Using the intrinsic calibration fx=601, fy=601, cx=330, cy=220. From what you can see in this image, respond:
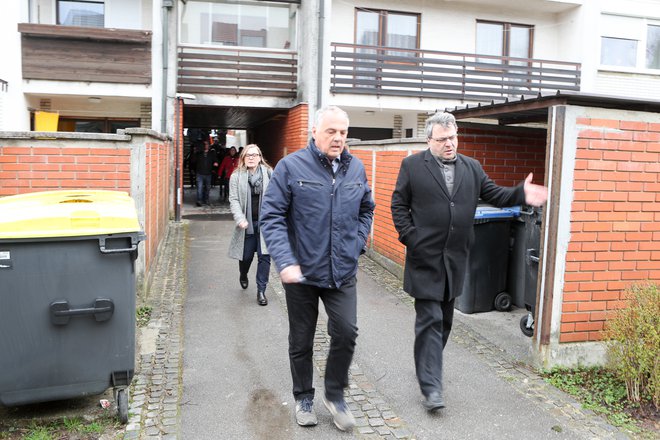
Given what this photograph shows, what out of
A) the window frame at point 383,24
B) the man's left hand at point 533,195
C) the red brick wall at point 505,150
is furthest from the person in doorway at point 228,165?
the man's left hand at point 533,195

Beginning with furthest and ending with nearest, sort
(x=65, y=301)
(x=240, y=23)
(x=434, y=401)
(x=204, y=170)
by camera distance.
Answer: (x=204, y=170) < (x=240, y=23) < (x=434, y=401) < (x=65, y=301)

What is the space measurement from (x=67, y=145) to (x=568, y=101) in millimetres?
4484

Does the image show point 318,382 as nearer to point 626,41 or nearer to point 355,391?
point 355,391

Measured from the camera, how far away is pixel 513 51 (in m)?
17.0

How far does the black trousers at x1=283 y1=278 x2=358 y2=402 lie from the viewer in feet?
11.7

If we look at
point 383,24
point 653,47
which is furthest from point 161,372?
point 653,47

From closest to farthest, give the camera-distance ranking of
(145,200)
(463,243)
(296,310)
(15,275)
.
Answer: (15,275) → (296,310) → (463,243) → (145,200)

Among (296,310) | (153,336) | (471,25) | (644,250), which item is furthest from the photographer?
(471,25)

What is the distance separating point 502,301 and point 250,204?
293cm

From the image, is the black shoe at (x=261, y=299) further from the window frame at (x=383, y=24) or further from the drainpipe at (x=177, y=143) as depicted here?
the window frame at (x=383, y=24)

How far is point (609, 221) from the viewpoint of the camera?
461cm

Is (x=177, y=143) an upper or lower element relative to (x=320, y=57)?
lower

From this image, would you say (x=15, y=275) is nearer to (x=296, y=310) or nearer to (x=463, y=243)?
(x=296, y=310)

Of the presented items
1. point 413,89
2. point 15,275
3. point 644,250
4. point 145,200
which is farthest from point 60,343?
point 413,89
